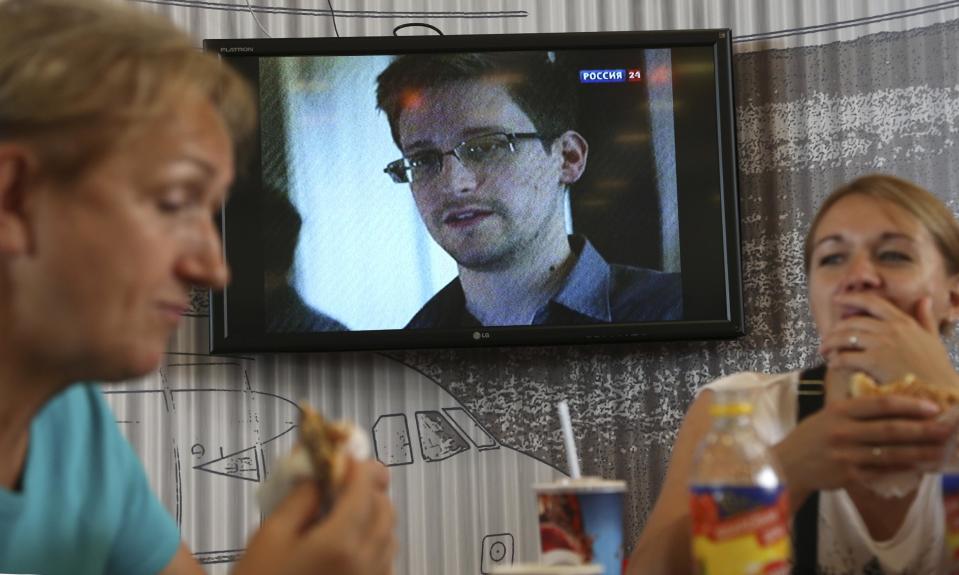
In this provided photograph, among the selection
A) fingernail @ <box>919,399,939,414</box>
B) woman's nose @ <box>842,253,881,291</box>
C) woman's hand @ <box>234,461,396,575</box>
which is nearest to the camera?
woman's hand @ <box>234,461,396,575</box>

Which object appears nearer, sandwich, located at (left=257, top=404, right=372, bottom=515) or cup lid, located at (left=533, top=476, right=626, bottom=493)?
sandwich, located at (left=257, top=404, right=372, bottom=515)

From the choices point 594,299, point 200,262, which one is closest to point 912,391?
point 200,262

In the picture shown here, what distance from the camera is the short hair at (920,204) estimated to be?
1545 millimetres

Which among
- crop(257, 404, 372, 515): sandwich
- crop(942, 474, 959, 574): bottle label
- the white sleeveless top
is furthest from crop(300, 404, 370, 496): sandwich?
crop(942, 474, 959, 574): bottle label

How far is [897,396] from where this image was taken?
1062 millimetres

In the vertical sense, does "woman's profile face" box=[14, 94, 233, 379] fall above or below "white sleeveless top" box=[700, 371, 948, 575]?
above

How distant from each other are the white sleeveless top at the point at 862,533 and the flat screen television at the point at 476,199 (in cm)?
136

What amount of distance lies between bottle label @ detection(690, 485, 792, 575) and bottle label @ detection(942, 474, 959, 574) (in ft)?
0.75

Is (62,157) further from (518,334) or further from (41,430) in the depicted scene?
(518,334)

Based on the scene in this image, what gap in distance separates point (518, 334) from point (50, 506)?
6.33 feet

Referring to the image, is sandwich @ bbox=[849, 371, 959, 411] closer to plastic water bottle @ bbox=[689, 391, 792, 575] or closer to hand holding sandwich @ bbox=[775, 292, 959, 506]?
hand holding sandwich @ bbox=[775, 292, 959, 506]

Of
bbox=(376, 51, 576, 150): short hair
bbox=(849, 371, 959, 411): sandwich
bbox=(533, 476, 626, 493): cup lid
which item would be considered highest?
bbox=(376, 51, 576, 150): short hair

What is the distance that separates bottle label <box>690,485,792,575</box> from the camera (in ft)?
2.97

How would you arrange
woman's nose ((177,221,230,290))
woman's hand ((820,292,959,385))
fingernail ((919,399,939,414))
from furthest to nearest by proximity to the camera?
woman's hand ((820,292,959,385)) < fingernail ((919,399,939,414)) < woman's nose ((177,221,230,290))
